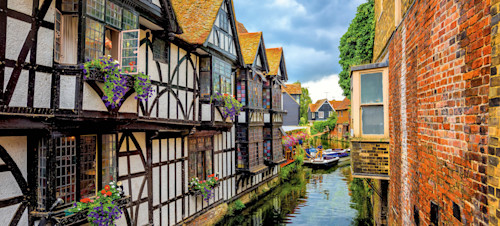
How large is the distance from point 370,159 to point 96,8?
818 cm

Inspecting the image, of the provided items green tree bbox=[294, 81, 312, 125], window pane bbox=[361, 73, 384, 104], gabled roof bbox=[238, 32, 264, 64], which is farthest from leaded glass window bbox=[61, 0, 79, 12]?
green tree bbox=[294, 81, 312, 125]

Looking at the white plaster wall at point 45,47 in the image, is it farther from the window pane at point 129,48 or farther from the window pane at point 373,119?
the window pane at point 373,119

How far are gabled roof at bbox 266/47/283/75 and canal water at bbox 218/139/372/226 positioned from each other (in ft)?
28.2

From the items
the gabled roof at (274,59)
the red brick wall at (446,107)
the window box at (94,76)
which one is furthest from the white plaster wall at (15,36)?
the gabled roof at (274,59)

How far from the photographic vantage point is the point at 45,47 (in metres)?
5.55

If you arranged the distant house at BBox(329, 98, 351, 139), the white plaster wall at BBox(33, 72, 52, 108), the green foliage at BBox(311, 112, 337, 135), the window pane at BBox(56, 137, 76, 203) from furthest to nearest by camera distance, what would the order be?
the green foliage at BBox(311, 112, 337, 135) < the distant house at BBox(329, 98, 351, 139) < the window pane at BBox(56, 137, 76, 203) < the white plaster wall at BBox(33, 72, 52, 108)

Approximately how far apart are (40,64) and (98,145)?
2346 mm

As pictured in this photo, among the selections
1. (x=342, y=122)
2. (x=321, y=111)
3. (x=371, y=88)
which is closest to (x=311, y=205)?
(x=371, y=88)

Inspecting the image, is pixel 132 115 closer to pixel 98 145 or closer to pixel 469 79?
pixel 98 145

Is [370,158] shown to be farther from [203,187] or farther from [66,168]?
[66,168]

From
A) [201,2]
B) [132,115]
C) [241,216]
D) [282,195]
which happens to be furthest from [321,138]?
[132,115]

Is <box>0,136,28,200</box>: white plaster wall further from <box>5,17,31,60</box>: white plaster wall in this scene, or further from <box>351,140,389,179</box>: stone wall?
<box>351,140,389,179</box>: stone wall

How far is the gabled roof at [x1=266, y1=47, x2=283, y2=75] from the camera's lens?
67.4ft

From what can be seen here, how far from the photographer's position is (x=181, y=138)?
11.1 meters
